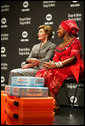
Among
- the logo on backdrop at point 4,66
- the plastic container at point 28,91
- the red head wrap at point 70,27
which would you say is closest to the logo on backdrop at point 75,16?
the red head wrap at point 70,27

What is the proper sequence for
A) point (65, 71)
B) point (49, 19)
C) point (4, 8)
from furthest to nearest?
point (4, 8), point (49, 19), point (65, 71)

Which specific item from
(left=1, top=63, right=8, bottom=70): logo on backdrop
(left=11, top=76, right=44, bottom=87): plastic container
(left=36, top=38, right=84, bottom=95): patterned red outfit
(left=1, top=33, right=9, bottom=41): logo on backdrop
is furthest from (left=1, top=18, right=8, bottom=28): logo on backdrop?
(left=11, top=76, right=44, bottom=87): plastic container

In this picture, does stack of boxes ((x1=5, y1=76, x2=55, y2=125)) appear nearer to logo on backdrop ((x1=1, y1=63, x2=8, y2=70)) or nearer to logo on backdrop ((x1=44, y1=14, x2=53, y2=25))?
logo on backdrop ((x1=44, y1=14, x2=53, y2=25))

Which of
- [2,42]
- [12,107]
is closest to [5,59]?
[2,42]

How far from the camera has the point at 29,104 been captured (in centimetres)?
241

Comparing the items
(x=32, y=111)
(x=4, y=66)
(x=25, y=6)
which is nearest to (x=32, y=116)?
(x=32, y=111)

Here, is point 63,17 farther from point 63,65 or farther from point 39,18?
point 63,65

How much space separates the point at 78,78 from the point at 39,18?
209cm

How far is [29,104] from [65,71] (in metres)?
1.73

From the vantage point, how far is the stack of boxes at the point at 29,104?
A: 2.42m

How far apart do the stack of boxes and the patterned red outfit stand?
1.37 metres

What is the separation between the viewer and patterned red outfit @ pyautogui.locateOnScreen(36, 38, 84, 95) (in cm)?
399

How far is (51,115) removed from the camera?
2.51 metres

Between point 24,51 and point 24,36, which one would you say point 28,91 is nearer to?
point 24,51
